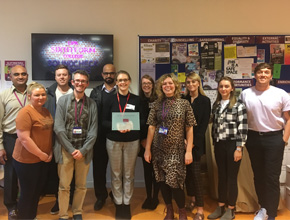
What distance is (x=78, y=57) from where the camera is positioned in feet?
10.7

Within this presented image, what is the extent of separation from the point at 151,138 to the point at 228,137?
82cm

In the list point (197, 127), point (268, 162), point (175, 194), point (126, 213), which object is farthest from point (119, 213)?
point (268, 162)

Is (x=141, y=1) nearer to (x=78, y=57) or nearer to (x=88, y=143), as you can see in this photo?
(x=78, y=57)

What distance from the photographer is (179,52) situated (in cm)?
334

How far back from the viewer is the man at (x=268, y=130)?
2.32 meters

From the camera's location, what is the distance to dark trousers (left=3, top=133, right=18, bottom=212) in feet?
8.14

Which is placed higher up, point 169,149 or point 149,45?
point 149,45

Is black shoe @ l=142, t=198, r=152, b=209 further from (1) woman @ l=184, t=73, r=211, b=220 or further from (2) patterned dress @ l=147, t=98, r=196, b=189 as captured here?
(2) patterned dress @ l=147, t=98, r=196, b=189

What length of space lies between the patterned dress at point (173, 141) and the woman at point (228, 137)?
1.33 feet

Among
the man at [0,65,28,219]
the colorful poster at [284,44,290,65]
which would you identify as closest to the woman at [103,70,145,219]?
the man at [0,65,28,219]

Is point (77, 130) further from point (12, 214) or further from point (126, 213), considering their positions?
point (12, 214)

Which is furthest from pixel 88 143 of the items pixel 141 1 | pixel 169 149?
pixel 141 1

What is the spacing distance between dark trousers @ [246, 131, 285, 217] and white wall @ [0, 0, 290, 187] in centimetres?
180

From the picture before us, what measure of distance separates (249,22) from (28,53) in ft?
11.1
